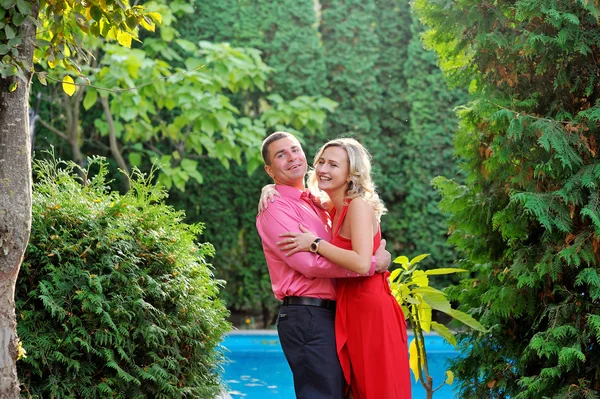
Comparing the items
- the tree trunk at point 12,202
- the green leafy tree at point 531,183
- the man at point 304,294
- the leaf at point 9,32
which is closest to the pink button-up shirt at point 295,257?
the man at point 304,294

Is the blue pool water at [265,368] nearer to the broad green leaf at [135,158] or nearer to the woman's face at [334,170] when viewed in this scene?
the broad green leaf at [135,158]

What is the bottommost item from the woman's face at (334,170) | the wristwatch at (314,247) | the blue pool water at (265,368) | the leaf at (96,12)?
the blue pool water at (265,368)

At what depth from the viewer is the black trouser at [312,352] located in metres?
3.30

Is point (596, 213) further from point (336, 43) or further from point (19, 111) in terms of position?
point (336, 43)

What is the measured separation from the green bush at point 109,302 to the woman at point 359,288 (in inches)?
34.9

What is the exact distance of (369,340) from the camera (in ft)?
10.9

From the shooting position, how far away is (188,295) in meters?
4.07

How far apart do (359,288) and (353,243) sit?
250 mm

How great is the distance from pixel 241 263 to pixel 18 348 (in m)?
6.85

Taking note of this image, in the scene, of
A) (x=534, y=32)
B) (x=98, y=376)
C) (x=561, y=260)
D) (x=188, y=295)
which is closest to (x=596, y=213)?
(x=561, y=260)

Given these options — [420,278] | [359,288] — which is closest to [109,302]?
[359,288]

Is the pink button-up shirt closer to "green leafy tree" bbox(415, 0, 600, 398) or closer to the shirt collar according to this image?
the shirt collar

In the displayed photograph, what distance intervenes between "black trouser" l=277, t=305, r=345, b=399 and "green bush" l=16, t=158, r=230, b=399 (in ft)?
2.45

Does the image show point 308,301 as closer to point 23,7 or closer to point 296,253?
point 296,253
